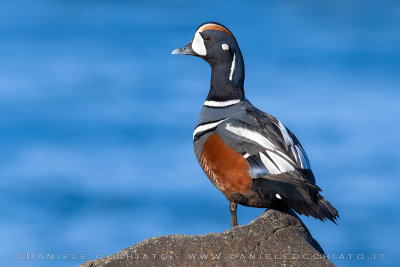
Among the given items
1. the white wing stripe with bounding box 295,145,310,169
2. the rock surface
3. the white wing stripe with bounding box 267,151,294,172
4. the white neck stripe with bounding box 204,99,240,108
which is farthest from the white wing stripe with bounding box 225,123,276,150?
the rock surface

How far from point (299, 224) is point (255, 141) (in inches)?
41.3

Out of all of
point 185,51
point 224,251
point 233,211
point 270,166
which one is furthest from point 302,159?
point 185,51

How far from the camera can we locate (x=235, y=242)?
7.33m

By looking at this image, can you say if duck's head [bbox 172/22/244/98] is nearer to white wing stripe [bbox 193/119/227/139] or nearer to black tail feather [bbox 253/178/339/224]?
white wing stripe [bbox 193/119/227/139]

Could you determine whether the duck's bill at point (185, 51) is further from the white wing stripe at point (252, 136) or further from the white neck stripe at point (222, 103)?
the white wing stripe at point (252, 136)

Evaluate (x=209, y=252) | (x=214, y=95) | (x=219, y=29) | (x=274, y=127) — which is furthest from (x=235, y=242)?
(x=219, y=29)

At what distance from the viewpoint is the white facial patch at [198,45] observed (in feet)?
29.6

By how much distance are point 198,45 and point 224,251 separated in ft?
9.72

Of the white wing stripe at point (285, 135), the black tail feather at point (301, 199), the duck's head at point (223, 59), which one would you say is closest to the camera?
the black tail feather at point (301, 199)

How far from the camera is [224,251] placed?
725 cm

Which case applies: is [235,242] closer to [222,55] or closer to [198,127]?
[198,127]

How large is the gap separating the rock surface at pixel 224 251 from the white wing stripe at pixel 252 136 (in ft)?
3.32

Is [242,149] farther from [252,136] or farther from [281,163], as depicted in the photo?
[281,163]

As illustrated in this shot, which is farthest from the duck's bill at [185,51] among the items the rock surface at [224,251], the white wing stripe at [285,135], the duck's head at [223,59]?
the rock surface at [224,251]
